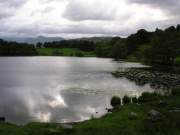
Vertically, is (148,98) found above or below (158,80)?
above

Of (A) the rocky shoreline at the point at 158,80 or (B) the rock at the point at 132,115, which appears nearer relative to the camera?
Result: (B) the rock at the point at 132,115

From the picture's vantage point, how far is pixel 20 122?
33312 millimetres

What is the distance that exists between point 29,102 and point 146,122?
24557mm

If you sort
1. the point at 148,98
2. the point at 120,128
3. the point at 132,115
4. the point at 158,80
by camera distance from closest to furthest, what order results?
the point at 120,128
the point at 132,115
the point at 148,98
the point at 158,80

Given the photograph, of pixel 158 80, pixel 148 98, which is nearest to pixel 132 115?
pixel 148 98

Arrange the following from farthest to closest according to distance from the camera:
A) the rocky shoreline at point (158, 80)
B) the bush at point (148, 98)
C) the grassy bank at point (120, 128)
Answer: the rocky shoreline at point (158, 80)
the bush at point (148, 98)
the grassy bank at point (120, 128)

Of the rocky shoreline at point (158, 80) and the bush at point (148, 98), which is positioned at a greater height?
the bush at point (148, 98)

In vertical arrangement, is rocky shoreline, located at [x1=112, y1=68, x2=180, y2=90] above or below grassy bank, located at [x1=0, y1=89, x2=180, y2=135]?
below

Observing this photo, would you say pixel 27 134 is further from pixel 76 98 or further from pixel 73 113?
pixel 76 98

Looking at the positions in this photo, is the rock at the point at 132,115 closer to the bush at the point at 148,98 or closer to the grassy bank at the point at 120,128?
the grassy bank at the point at 120,128

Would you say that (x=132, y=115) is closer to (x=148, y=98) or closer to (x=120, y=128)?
(x=120, y=128)

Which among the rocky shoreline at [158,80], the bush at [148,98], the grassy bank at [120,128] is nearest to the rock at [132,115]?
the grassy bank at [120,128]

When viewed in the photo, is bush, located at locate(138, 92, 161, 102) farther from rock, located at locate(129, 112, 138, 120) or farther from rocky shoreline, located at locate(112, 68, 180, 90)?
rocky shoreline, located at locate(112, 68, 180, 90)

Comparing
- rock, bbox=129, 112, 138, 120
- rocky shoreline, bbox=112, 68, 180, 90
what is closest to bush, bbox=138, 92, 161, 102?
rock, bbox=129, 112, 138, 120
